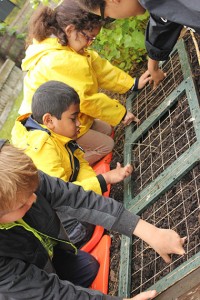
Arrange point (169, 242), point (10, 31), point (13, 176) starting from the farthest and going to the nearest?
point (10, 31) < point (169, 242) < point (13, 176)

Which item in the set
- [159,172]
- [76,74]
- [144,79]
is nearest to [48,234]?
[159,172]

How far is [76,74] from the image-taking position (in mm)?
3002

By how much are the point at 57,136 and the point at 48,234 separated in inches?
36.1

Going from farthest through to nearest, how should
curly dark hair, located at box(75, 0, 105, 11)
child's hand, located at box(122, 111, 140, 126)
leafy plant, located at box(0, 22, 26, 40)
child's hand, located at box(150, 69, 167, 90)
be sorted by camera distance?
leafy plant, located at box(0, 22, 26, 40) → child's hand, located at box(122, 111, 140, 126) → child's hand, located at box(150, 69, 167, 90) → curly dark hair, located at box(75, 0, 105, 11)

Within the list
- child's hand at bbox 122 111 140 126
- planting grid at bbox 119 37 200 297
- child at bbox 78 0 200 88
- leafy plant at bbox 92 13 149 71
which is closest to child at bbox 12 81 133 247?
planting grid at bbox 119 37 200 297

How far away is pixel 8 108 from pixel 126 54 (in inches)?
199

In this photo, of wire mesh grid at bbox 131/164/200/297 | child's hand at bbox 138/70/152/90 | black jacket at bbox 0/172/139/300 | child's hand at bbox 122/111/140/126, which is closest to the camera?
black jacket at bbox 0/172/139/300

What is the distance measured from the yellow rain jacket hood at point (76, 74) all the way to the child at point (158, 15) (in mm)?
447

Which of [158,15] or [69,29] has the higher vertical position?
[158,15]

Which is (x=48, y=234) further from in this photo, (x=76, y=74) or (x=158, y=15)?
(x=76, y=74)

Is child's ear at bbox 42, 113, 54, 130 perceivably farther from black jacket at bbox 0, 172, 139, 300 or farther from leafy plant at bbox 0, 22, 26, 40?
leafy plant at bbox 0, 22, 26, 40

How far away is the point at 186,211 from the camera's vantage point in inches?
88.0

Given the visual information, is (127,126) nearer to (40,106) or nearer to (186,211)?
(40,106)

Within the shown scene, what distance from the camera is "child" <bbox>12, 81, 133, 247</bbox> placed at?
262 cm
